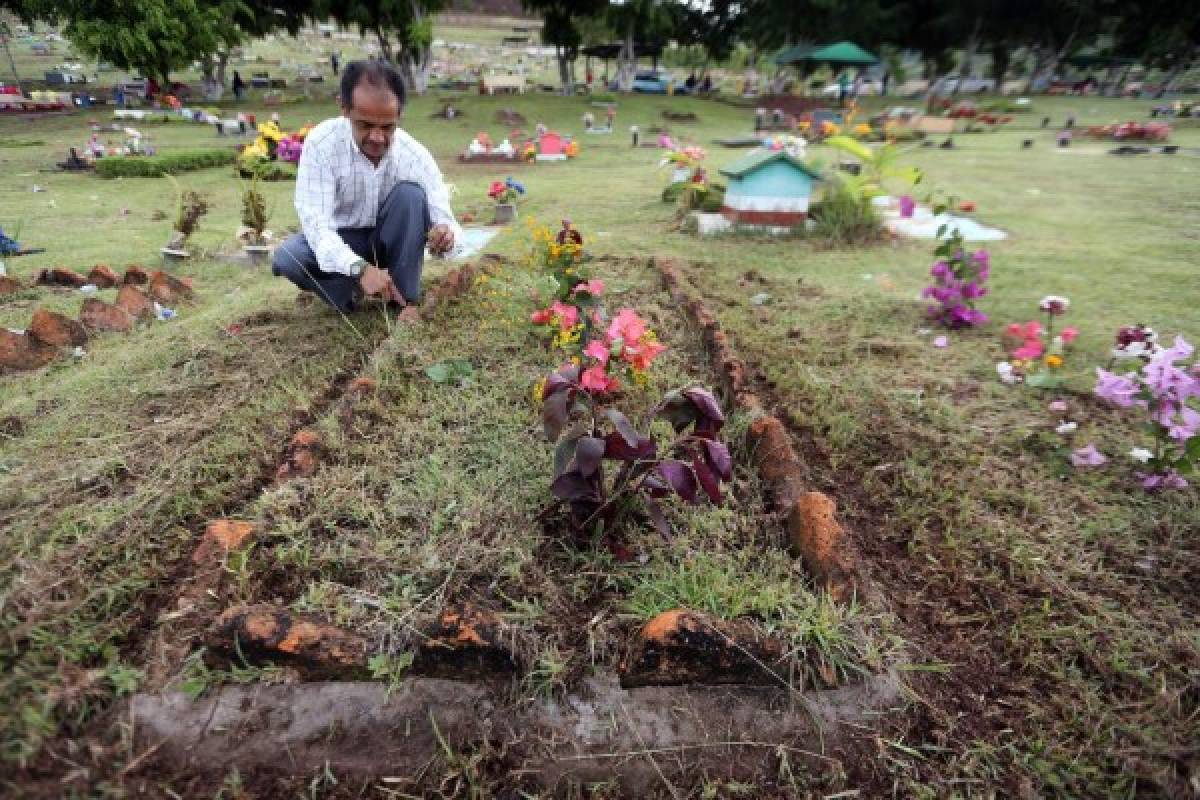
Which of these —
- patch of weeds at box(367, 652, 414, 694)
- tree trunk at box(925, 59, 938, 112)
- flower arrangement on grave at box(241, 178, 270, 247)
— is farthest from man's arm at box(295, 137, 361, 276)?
tree trunk at box(925, 59, 938, 112)

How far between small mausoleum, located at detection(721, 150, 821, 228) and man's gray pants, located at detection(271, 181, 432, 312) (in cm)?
308

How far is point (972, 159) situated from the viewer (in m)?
10.6

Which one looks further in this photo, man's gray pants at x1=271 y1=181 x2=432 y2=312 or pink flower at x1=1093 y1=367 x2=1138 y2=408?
man's gray pants at x1=271 y1=181 x2=432 y2=312

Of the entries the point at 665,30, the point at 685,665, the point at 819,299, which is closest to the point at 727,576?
the point at 685,665

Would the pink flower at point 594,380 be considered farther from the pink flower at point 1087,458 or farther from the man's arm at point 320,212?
the pink flower at point 1087,458

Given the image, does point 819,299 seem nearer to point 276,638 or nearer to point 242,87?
point 276,638

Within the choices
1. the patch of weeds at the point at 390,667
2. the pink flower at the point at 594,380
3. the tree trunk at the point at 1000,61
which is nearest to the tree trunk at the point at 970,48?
the tree trunk at the point at 1000,61

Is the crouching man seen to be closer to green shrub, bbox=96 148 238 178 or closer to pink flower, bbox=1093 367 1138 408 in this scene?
pink flower, bbox=1093 367 1138 408

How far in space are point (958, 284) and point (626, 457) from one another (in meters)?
2.78

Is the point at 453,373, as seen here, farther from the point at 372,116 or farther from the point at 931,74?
the point at 931,74

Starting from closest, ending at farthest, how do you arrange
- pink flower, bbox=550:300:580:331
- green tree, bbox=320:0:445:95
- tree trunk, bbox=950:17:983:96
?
pink flower, bbox=550:300:580:331 < green tree, bbox=320:0:445:95 < tree trunk, bbox=950:17:983:96

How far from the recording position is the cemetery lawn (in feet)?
3.90

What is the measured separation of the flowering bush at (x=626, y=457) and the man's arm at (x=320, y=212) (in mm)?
1631

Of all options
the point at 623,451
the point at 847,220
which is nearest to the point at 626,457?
the point at 623,451
